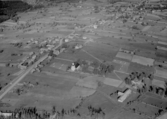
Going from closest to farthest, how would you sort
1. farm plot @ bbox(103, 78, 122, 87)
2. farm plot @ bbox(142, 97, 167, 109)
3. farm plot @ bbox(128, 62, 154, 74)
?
1. farm plot @ bbox(142, 97, 167, 109)
2. farm plot @ bbox(103, 78, 122, 87)
3. farm plot @ bbox(128, 62, 154, 74)

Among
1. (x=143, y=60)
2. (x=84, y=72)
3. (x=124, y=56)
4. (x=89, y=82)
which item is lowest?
(x=89, y=82)

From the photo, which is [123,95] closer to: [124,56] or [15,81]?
[124,56]

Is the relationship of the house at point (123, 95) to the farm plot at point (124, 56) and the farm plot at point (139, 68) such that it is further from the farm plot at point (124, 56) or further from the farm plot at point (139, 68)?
the farm plot at point (124, 56)

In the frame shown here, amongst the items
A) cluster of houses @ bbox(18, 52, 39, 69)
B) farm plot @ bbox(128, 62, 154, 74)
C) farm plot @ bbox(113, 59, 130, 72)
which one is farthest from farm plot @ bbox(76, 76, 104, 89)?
cluster of houses @ bbox(18, 52, 39, 69)

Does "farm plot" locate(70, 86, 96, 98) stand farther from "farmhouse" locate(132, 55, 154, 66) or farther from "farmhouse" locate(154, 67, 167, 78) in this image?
"farmhouse" locate(132, 55, 154, 66)

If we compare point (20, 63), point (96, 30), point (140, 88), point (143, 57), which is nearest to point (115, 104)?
point (140, 88)

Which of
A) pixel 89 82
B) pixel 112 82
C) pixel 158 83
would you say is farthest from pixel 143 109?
pixel 89 82

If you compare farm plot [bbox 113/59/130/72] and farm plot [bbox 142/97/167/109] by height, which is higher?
farm plot [bbox 113/59/130/72]

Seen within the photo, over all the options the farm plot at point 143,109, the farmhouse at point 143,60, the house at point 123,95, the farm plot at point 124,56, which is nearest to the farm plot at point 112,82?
the house at point 123,95
